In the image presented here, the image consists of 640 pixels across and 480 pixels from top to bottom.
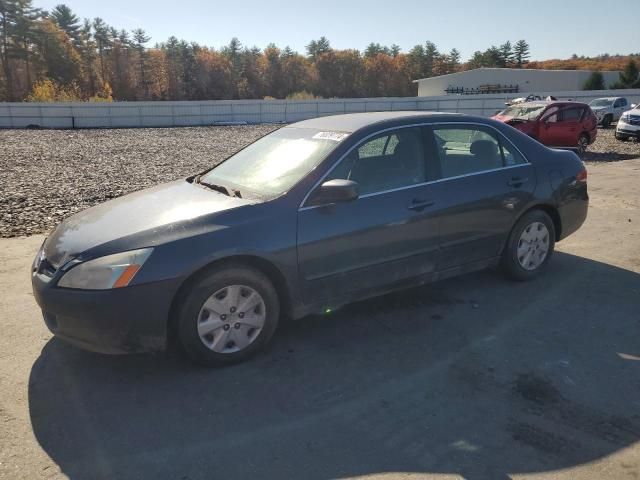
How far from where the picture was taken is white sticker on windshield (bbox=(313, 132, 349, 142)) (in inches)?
166

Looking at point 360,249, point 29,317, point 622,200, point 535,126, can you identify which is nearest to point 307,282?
point 360,249

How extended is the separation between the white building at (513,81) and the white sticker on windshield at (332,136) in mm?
62385

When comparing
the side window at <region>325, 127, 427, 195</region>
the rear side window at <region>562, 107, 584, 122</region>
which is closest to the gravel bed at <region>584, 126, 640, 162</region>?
the rear side window at <region>562, 107, 584, 122</region>

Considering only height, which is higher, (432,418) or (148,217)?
(148,217)

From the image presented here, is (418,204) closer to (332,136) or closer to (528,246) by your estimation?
(332,136)

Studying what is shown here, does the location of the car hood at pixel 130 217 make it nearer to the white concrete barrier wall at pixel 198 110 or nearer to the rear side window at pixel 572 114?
the rear side window at pixel 572 114

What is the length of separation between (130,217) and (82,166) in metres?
10.8

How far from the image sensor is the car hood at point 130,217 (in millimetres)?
3539

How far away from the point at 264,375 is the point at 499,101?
3102cm

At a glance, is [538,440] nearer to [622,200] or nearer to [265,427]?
[265,427]

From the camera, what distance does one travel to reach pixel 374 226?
160 inches

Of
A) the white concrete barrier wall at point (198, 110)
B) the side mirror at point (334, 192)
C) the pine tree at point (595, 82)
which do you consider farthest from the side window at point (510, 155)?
the pine tree at point (595, 82)

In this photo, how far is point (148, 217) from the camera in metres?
3.75

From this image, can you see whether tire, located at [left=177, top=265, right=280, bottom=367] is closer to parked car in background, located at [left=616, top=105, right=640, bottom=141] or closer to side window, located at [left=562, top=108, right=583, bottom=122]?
side window, located at [left=562, top=108, right=583, bottom=122]
